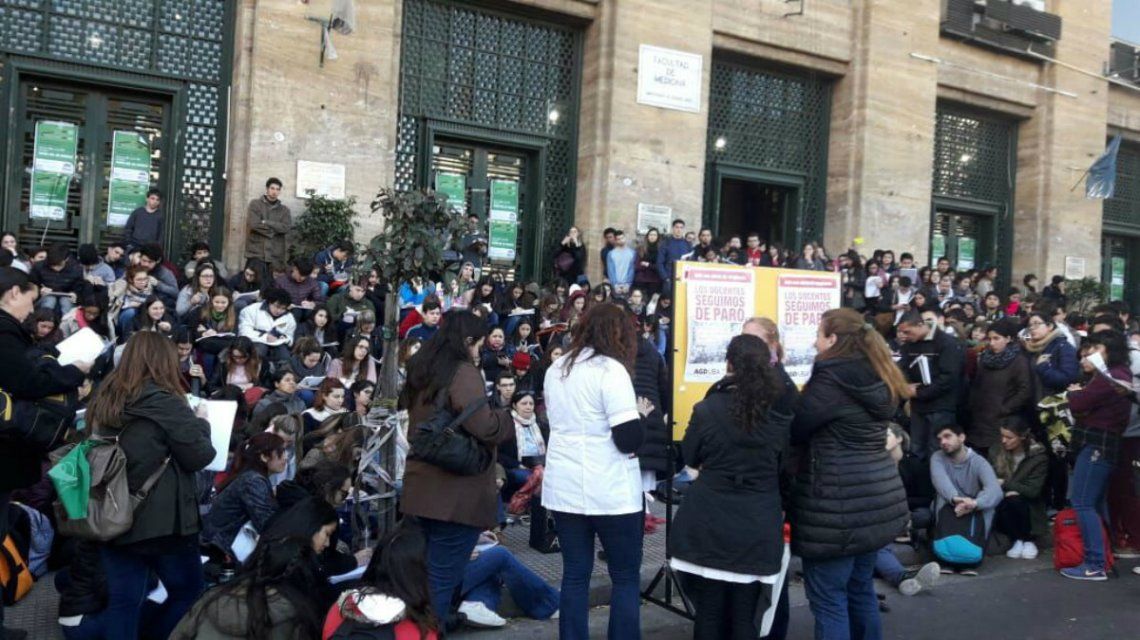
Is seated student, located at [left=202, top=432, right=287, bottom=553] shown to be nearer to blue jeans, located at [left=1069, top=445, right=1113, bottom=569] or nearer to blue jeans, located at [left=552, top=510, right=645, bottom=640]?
blue jeans, located at [left=552, top=510, right=645, bottom=640]

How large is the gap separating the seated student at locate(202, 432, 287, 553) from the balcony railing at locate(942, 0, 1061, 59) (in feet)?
53.6

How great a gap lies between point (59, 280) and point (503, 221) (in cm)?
664

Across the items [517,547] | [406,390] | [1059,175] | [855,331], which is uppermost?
[1059,175]

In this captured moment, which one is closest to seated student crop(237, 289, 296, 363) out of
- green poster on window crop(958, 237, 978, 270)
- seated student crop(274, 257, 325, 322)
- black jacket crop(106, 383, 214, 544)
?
seated student crop(274, 257, 325, 322)

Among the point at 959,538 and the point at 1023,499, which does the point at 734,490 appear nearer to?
the point at 959,538

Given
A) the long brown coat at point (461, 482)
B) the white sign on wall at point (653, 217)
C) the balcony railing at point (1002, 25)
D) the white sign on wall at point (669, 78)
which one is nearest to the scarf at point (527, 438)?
the long brown coat at point (461, 482)

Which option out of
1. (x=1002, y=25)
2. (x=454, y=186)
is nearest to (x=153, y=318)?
(x=454, y=186)

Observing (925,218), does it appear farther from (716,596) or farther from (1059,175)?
(716,596)

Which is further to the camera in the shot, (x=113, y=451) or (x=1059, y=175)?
(x=1059, y=175)

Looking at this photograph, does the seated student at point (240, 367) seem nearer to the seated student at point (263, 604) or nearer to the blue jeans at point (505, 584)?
the blue jeans at point (505, 584)

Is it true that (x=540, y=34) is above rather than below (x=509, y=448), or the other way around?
above

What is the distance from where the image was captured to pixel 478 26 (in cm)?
1451

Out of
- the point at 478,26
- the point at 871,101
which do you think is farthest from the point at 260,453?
the point at 871,101

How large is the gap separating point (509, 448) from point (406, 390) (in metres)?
3.43
